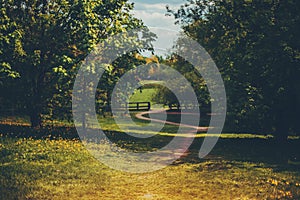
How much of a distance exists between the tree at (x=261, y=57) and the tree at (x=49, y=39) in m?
7.06

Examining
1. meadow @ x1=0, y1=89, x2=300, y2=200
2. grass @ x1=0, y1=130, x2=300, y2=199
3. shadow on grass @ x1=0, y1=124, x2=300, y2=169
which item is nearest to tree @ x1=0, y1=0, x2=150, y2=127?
shadow on grass @ x1=0, y1=124, x2=300, y2=169

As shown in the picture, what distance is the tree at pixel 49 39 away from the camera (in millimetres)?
22094

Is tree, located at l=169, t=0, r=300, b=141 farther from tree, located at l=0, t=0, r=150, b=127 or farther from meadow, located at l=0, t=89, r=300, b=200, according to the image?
tree, located at l=0, t=0, r=150, b=127

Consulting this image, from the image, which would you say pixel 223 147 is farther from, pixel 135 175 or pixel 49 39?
pixel 49 39

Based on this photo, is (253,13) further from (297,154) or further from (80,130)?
(80,130)

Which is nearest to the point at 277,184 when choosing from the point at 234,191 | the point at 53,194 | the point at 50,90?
the point at 234,191

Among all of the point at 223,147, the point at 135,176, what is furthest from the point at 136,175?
the point at 223,147

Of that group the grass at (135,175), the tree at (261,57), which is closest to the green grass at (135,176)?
the grass at (135,175)

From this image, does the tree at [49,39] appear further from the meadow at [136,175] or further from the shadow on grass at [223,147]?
the meadow at [136,175]

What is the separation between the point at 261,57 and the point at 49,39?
44.2 feet

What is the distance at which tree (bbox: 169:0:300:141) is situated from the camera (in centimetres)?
1952

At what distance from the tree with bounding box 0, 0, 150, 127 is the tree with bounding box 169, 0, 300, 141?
278 inches

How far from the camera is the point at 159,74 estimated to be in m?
54.7

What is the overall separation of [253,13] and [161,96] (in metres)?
32.0
